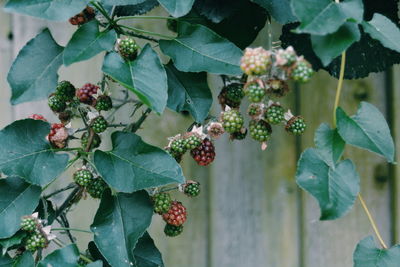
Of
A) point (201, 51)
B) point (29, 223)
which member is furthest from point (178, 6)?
point (29, 223)

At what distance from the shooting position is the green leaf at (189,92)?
0.93 m

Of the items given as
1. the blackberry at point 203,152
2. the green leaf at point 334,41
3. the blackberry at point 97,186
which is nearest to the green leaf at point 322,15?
the green leaf at point 334,41

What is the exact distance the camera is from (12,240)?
0.91m

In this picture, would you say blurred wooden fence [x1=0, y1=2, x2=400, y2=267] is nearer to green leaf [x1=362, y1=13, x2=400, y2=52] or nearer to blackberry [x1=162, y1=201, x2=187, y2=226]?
blackberry [x1=162, y1=201, x2=187, y2=226]

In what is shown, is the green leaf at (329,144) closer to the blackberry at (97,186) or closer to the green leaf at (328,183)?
the green leaf at (328,183)

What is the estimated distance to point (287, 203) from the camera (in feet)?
4.51

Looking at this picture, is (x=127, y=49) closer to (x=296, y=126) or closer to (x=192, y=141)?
(x=192, y=141)

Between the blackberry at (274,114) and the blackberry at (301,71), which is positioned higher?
the blackberry at (301,71)

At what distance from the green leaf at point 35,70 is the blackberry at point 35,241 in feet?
0.73

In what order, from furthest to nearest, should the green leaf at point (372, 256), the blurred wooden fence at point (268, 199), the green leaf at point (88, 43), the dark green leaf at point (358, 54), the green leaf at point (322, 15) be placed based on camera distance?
the blurred wooden fence at point (268, 199)
the dark green leaf at point (358, 54)
the green leaf at point (372, 256)
the green leaf at point (88, 43)
the green leaf at point (322, 15)

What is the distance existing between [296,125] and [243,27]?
216 millimetres

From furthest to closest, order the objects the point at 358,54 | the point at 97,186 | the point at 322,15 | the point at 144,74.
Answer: the point at 358,54 → the point at 97,186 → the point at 144,74 → the point at 322,15

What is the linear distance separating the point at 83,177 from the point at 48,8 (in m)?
0.28

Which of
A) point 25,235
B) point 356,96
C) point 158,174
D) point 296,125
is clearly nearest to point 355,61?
point 296,125
